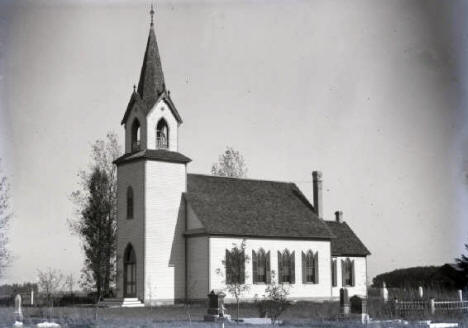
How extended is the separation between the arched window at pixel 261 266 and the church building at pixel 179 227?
7 cm

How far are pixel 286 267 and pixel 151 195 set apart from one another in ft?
36.0

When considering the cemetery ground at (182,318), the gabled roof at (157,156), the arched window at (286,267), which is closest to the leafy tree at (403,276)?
the arched window at (286,267)

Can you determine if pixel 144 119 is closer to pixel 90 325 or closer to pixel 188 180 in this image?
pixel 188 180

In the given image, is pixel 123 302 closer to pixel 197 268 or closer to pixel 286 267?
pixel 197 268

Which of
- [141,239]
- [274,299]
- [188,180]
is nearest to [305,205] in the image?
[188,180]

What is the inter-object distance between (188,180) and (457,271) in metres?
19.3

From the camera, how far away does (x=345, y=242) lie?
195 feet

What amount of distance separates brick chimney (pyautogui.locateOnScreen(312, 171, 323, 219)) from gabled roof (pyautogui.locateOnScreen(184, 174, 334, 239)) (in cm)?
63

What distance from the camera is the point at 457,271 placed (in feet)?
169

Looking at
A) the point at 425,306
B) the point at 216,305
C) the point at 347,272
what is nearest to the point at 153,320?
the point at 216,305

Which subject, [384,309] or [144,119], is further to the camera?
[144,119]

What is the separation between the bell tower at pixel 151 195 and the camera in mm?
47094

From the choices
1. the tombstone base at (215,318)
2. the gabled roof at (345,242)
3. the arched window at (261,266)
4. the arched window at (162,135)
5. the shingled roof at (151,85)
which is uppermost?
the shingled roof at (151,85)

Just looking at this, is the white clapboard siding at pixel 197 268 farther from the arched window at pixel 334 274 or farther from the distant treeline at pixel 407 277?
the distant treeline at pixel 407 277
